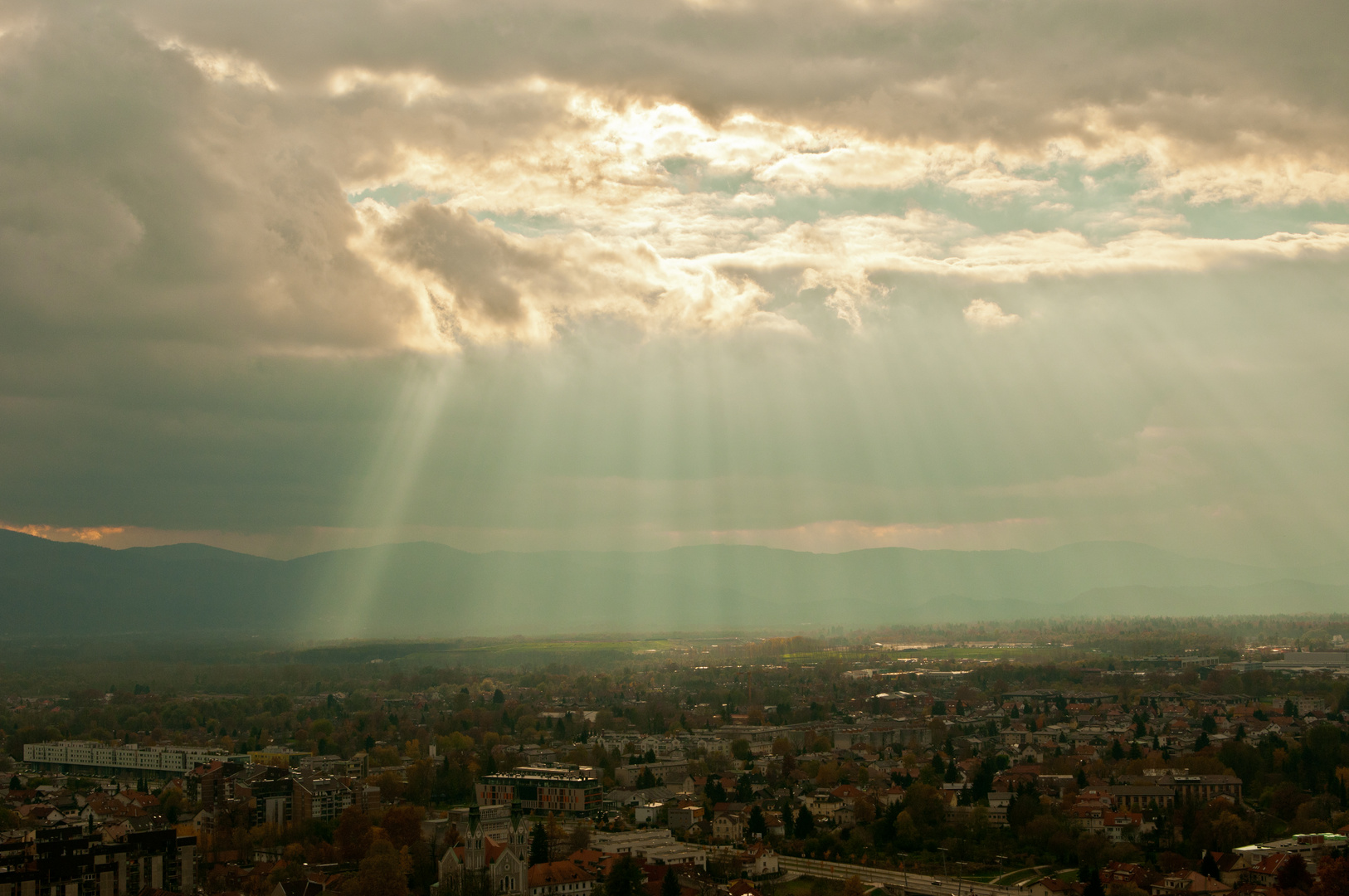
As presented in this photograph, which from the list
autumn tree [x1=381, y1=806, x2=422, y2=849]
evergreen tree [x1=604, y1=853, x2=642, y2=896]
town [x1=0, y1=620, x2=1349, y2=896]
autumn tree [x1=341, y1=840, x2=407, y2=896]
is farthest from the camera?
autumn tree [x1=381, y1=806, x2=422, y2=849]

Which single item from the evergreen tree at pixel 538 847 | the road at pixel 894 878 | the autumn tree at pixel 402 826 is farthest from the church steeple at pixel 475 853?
the road at pixel 894 878

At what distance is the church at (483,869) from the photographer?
27.0 meters

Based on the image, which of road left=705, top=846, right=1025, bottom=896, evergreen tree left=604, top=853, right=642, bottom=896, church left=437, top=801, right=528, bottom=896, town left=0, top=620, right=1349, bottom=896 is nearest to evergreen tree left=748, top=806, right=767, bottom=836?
town left=0, top=620, right=1349, bottom=896

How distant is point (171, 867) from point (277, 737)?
32279 mm

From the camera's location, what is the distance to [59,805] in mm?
38562

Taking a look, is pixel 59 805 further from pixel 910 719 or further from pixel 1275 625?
pixel 1275 625

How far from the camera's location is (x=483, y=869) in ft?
91.1

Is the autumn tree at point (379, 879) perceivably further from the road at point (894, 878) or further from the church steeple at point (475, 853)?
the road at point (894, 878)

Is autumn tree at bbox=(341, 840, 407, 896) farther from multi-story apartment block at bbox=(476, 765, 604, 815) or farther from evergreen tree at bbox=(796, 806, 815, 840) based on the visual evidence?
multi-story apartment block at bbox=(476, 765, 604, 815)

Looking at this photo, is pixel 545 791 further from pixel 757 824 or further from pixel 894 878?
pixel 894 878

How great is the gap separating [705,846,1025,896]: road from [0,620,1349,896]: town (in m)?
0.16

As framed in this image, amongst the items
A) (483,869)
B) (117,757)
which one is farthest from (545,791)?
(117,757)

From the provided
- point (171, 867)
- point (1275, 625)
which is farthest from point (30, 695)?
point (1275, 625)

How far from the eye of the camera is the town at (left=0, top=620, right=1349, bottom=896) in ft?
91.6
